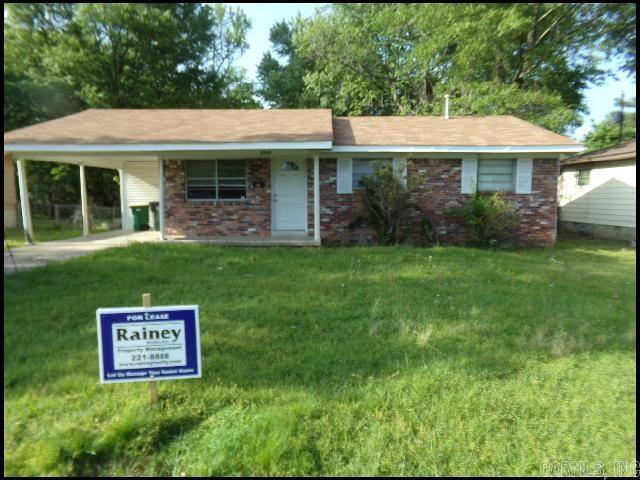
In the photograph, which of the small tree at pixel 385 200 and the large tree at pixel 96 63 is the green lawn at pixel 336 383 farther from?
the large tree at pixel 96 63

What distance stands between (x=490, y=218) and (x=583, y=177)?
27.5ft

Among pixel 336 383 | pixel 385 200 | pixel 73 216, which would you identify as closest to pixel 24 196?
pixel 73 216

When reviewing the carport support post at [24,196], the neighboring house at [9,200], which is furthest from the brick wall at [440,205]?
the neighboring house at [9,200]

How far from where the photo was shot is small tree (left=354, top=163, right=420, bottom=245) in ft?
32.6

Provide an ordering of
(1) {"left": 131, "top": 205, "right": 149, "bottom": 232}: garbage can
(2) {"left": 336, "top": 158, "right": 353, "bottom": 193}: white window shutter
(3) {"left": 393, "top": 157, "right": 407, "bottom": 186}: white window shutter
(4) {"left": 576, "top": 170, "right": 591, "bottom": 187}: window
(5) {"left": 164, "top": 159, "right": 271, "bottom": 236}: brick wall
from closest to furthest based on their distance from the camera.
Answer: (3) {"left": 393, "top": 157, "right": 407, "bottom": 186}: white window shutter, (2) {"left": 336, "top": 158, "right": 353, "bottom": 193}: white window shutter, (5) {"left": 164, "top": 159, "right": 271, "bottom": 236}: brick wall, (1) {"left": 131, "top": 205, "right": 149, "bottom": 232}: garbage can, (4) {"left": 576, "top": 170, "right": 591, "bottom": 187}: window

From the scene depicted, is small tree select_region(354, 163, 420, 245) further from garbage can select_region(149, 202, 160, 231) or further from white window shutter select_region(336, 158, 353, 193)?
garbage can select_region(149, 202, 160, 231)

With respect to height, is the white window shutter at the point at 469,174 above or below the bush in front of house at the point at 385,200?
above

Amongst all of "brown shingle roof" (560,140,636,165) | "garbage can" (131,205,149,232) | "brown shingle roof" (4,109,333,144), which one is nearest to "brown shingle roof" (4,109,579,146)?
"brown shingle roof" (4,109,333,144)

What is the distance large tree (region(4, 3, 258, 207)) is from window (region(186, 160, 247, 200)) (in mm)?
11643

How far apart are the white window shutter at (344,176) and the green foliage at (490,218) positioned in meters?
2.79

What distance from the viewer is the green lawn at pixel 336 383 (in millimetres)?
2547

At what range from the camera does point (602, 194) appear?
1456 centimetres

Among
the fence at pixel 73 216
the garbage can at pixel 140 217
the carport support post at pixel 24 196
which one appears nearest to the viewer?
the carport support post at pixel 24 196

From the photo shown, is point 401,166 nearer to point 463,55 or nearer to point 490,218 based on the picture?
point 490,218
